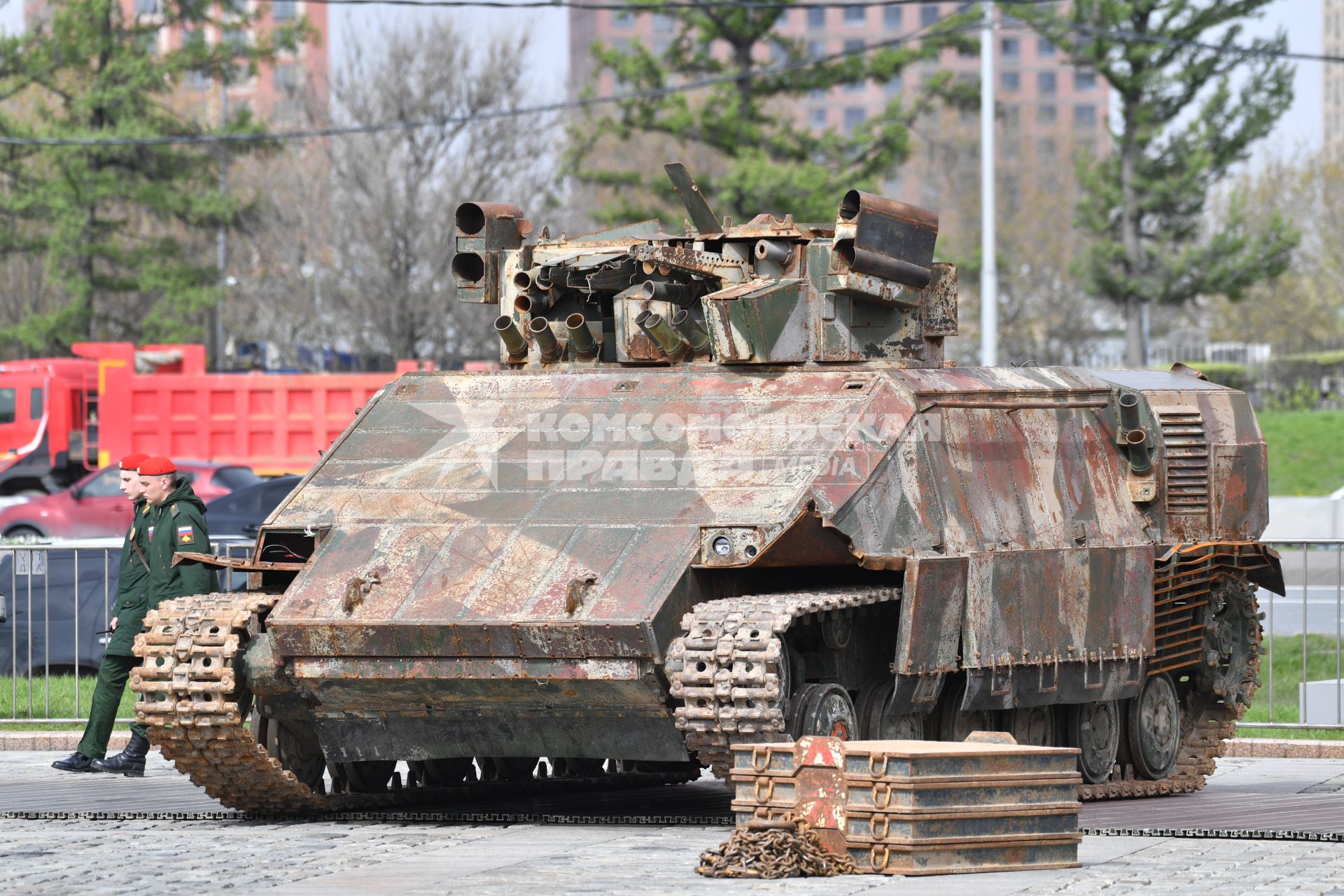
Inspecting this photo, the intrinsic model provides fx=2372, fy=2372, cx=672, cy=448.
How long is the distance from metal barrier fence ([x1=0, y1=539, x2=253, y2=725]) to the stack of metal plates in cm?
773

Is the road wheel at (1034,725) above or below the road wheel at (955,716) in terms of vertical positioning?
below

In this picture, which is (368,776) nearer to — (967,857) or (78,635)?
(967,857)

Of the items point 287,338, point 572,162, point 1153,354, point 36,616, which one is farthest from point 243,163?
point 36,616

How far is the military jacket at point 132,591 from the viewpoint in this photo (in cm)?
1416

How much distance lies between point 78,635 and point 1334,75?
144 m

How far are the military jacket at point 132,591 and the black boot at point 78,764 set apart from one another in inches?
30.1

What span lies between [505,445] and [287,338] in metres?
42.3

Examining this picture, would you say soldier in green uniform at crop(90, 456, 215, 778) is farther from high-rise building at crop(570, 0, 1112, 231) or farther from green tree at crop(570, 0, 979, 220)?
high-rise building at crop(570, 0, 1112, 231)

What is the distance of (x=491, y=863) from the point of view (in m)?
10.1

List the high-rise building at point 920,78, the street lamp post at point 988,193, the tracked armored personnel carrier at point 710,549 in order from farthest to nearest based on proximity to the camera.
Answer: the high-rise building at point 920,78, the street lamp post at point 988,193, the tracked armored personnel carrier at point 710,549

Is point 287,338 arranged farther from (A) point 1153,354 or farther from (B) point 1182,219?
(A) point 1153,354

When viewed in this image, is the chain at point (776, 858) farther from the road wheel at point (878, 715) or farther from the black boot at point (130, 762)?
the black boot at point (130, 762)

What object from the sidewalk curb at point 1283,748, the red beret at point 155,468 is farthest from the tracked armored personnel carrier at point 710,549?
the red beret at point 155,468

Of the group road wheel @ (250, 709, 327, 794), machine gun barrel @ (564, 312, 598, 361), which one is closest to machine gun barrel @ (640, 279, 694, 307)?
machine gun barrel @ (564, 312, 598, 361)
